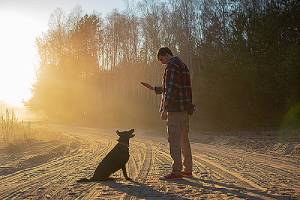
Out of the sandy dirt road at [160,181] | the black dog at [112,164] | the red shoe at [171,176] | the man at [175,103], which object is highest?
the man at [175,103]

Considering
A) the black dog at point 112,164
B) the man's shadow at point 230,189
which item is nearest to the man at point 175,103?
the man's shadow at point 230,189

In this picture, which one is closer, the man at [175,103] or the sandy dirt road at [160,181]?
the sandy dirt road at [160,181]

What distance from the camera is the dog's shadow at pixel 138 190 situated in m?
5.63

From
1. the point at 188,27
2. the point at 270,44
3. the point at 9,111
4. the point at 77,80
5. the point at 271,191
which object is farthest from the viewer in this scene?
the point at 77,80

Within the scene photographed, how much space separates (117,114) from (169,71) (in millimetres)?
33229

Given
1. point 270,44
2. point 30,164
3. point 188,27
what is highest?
point 188,27

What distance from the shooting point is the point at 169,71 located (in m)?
7.03

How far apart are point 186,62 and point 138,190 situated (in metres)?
29.7

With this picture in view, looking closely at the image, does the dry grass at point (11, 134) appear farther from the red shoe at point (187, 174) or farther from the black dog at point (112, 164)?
the red shoe at point (187, 174)

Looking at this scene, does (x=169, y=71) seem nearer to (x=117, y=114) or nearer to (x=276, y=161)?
(x=276, y=161)

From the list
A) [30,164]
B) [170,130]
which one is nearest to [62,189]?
[170,130]

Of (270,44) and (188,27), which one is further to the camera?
Result: (188,27)

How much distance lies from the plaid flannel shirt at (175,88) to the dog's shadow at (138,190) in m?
1.37

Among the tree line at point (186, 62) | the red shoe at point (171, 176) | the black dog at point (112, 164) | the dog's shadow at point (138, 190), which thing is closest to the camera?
the dog's shadow at point (138, 190)
